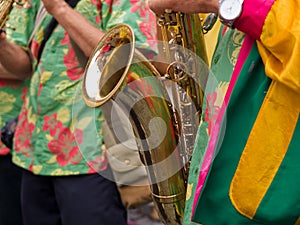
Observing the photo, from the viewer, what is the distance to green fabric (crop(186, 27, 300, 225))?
119cm

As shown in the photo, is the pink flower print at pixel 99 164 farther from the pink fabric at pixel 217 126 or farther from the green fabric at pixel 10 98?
the pink fabric at pixel 217 126

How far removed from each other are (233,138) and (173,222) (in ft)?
1.93

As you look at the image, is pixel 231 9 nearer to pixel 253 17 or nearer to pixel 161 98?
pixel 253 17

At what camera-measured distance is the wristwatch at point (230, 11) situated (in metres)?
1.22

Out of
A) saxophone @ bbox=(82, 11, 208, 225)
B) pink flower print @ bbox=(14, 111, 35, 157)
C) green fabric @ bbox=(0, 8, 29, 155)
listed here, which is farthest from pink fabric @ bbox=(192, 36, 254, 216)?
green fabric @ bbox=(0, 8, 29, 155)

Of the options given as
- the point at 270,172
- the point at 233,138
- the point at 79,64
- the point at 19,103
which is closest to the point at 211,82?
the point at 233,138

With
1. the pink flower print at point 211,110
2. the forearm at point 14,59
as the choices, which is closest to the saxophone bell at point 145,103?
the pink flower print at point 211,110

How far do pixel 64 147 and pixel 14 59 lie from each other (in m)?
0.51

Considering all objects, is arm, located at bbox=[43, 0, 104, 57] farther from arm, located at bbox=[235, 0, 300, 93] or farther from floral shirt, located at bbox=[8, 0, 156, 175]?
arm, located at bbox=[235, 0, 300, 93]

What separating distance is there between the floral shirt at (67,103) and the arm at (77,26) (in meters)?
0.05

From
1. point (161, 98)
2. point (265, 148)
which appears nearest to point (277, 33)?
point (265, 148)

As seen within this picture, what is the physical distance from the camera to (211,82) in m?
1.43

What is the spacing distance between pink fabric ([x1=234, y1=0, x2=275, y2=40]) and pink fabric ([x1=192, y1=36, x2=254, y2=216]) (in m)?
0.05

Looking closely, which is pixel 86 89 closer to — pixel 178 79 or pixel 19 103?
pixel 178 79
